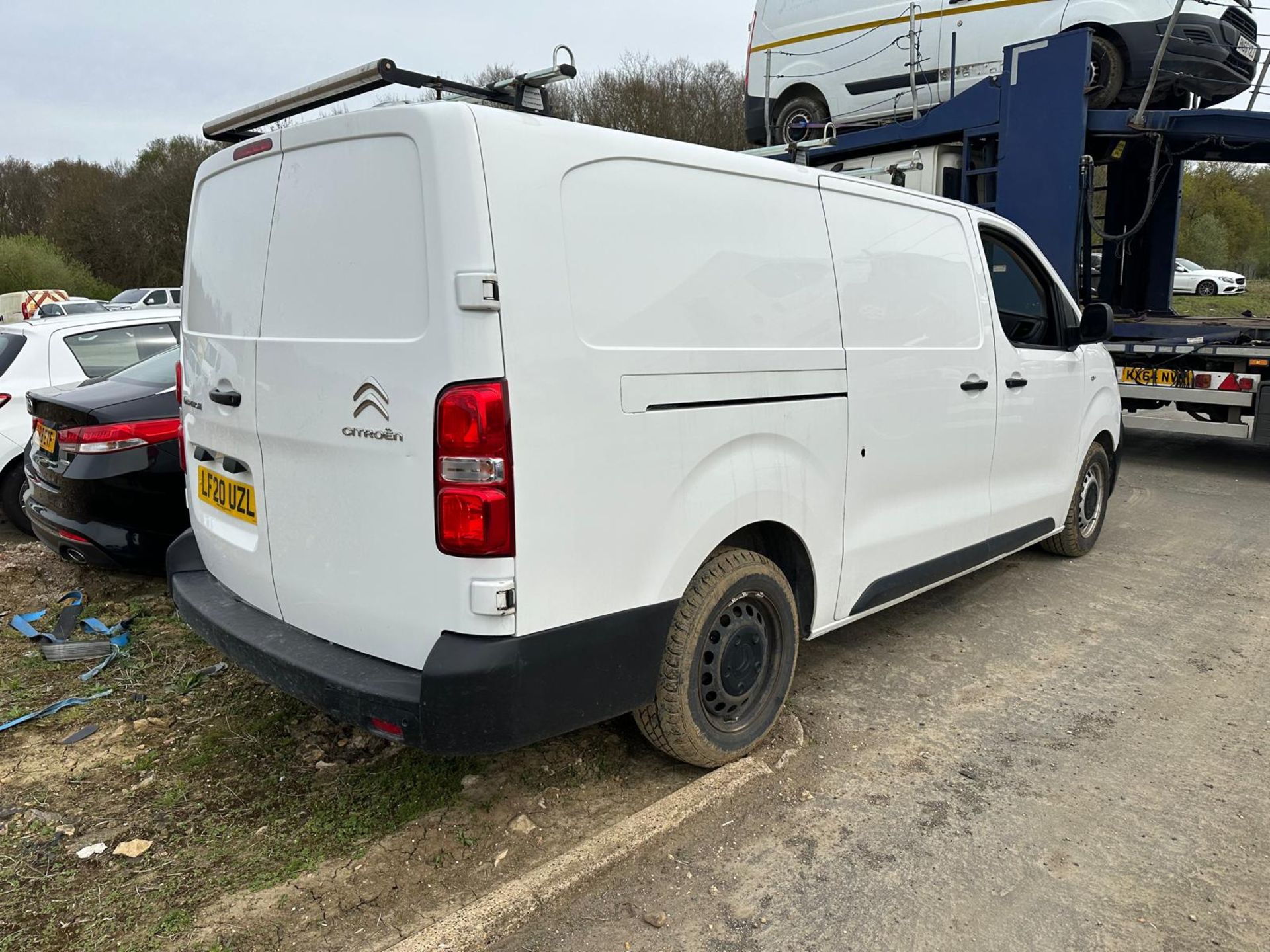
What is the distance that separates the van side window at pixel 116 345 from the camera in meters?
6.15

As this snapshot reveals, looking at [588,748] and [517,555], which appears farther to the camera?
[588,748]

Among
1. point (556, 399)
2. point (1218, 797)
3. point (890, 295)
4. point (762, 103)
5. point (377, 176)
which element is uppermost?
point (762, 103)

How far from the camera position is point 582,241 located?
244 centimetres

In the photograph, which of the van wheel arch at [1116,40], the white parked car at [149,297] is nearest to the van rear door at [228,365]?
the van wheel arch at [1116,40]

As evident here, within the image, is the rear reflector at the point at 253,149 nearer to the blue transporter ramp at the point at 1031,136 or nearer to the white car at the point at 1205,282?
the blue transporter ramp at the point at 1031,136

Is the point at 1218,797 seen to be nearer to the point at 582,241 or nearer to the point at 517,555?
the point at 517,555

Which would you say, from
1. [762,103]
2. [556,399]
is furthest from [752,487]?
[762,103]

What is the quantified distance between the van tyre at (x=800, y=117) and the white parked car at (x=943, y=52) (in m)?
0.01

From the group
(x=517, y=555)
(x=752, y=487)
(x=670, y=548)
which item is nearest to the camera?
(x=517, y=555)

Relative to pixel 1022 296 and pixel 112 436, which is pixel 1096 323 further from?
pixel 112 436

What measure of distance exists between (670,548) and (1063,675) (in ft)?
7.23

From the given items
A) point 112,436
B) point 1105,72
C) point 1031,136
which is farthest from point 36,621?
point 1105,72

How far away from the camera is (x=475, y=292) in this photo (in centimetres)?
222

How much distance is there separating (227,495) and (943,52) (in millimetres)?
7774
